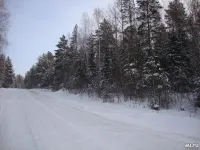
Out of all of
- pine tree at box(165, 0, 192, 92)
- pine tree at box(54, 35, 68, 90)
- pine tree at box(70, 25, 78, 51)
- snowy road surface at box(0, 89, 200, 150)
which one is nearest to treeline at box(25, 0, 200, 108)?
pine tree at box(165, 0, 192, 92)

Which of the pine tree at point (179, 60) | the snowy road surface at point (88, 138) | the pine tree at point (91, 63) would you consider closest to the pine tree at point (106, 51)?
the pine tree at point (91, 63)

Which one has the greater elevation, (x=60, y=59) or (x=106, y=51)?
(x=60, y=59)

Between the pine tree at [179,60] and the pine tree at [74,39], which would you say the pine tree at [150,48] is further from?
the pine tree at [74,39]

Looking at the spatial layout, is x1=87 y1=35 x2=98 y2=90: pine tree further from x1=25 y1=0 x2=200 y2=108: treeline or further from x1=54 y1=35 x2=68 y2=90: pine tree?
x1=54 y1=35 x2=68 y2=90: pine tree

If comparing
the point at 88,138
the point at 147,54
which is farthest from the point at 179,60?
the point at 88,138

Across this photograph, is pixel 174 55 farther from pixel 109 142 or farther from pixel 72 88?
Answer: pixel 72 88

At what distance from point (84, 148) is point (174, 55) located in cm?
1805

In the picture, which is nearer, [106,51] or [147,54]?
[147,54]

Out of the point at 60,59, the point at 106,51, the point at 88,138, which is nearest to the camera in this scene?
the point at 88,138

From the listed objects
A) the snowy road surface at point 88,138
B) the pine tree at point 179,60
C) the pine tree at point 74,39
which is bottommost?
the snowy road surface at point 88,138

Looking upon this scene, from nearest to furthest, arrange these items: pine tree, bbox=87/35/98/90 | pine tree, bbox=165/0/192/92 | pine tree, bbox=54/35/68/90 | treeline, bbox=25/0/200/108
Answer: treeline, bbox=25/0/200/108 → pine tree, bbox=165/0/192/92 → pine tree, bbox=87/35/98/90 → pine tree, bbox=54/35/68/90

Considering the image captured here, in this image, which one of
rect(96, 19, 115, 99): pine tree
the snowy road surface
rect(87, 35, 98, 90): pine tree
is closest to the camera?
the snowy road surface

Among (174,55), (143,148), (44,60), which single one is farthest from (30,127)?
(44,60)

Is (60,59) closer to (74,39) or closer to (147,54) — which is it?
(74,39)
